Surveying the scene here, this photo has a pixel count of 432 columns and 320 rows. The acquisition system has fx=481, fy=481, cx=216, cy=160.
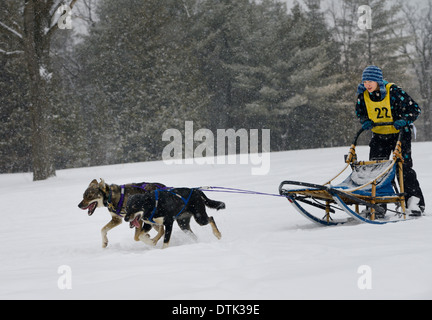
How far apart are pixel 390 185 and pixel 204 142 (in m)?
26.0

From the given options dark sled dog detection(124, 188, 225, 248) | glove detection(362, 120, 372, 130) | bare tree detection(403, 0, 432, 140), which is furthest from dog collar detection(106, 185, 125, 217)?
bare tree detection(403, 0, 432, 140)

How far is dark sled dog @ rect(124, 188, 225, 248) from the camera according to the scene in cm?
565

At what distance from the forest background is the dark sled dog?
21.6 meters

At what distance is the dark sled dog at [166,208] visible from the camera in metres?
5.65

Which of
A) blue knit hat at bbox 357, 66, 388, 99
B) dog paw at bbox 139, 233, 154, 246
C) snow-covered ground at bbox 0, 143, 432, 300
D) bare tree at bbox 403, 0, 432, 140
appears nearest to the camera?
snow-covered ground at bbox 0, 143, 432, 300

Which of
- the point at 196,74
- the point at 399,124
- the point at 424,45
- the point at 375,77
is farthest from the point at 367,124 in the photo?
the point at 424,45

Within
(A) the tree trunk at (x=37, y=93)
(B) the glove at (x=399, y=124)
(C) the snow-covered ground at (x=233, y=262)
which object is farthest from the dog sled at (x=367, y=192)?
(A) the tree trunk at (x=37, y=93)

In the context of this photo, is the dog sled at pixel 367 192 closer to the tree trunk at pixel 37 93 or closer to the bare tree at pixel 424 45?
the tree trunk at pixel 37 93

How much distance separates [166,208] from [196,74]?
2807 centimetres

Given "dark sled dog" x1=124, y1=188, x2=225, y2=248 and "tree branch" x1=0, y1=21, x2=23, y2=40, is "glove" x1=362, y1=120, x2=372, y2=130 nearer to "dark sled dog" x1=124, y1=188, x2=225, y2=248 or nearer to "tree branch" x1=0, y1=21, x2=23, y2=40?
"dark sled dog" x1=124, y1=188, x2=225, y2=248

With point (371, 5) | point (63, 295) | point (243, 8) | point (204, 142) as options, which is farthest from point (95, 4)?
point (63, 295)

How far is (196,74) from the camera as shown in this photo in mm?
33062

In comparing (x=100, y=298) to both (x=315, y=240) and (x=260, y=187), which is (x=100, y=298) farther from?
(x=260, y=187)

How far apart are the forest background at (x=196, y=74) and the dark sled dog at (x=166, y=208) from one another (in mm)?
21603
